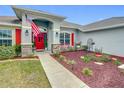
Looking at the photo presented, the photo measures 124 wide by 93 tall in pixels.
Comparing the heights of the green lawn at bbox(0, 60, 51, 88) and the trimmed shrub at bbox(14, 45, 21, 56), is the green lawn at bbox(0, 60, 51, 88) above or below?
below

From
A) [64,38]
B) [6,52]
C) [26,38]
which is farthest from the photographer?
[64,38]

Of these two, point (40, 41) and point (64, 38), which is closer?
point (40, 41)

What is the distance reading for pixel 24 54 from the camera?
1220 centimetres

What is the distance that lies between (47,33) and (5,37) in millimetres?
4684

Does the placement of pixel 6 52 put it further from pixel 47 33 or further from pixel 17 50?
pixel 47 33

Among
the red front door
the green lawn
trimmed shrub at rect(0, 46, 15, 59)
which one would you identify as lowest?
the green lawn

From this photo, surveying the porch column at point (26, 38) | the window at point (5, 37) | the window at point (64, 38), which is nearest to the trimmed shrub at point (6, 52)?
the porch column at point (26, 38)

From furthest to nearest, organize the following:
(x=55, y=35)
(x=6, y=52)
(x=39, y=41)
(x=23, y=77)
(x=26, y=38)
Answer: (x=39, y=41)
(x=55, y=35)
(x=26, y=38)
(x=6, y=52)
(x=23, y=77)

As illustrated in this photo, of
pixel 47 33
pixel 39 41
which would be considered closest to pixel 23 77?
pixel 39 41

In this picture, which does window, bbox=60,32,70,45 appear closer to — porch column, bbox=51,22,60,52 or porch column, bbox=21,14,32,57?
porch column, bbox=51,22,60,52

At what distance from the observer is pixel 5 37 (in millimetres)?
13930

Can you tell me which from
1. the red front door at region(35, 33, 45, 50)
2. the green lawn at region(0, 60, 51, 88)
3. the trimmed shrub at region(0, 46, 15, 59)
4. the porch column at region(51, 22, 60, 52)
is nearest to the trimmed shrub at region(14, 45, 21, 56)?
the trimmed shrub at region(0, 46, 15, 59)

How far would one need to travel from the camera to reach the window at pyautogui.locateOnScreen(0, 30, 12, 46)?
541 inches
